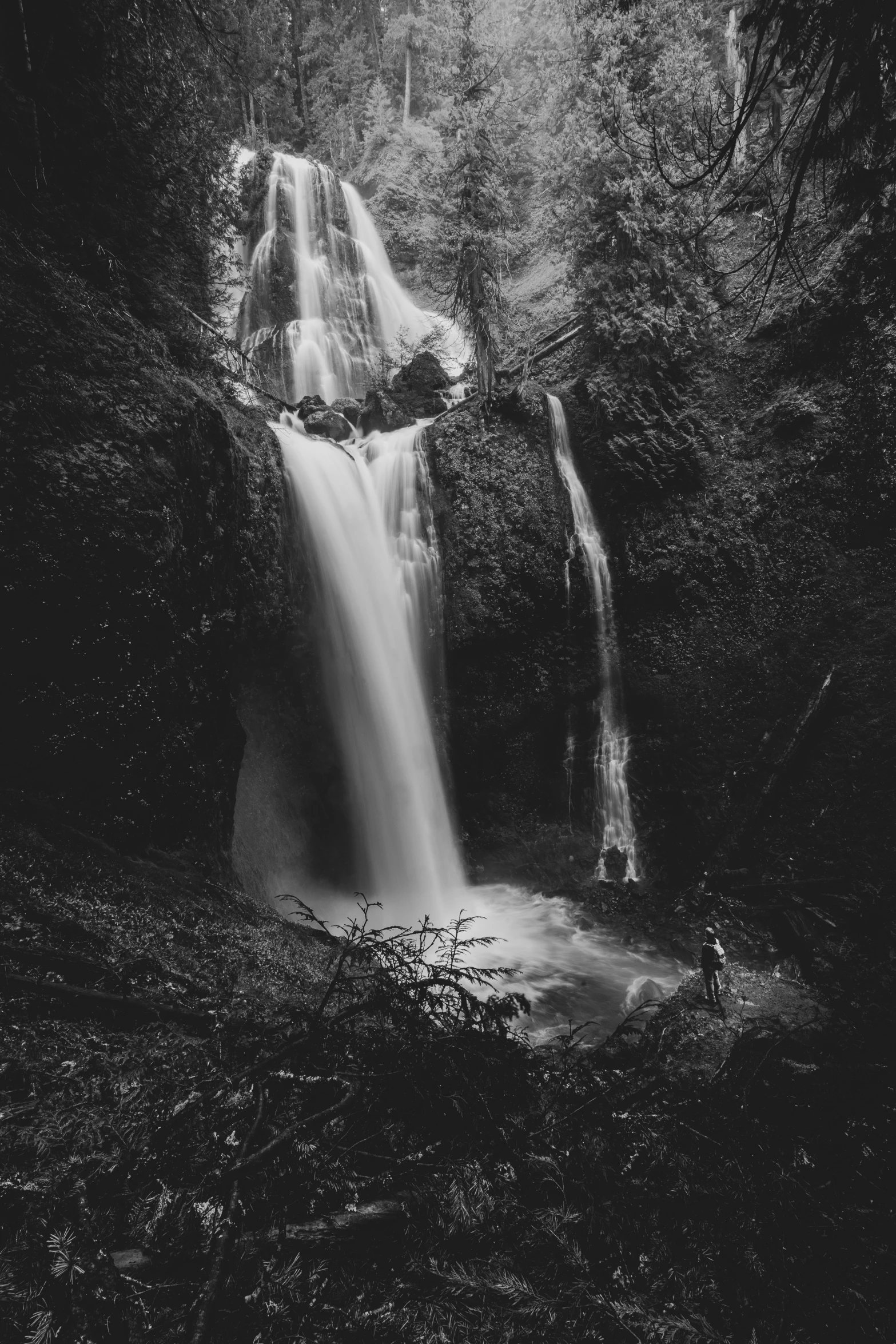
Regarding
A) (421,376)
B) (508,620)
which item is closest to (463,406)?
(421,376)

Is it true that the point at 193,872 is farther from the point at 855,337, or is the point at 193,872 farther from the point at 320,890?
the point at 855,337

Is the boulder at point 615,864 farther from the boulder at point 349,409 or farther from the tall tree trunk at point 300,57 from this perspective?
the tall tree trunk at point 300,57

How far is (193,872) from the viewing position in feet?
17.9

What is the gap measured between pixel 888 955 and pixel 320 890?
28.0 ft

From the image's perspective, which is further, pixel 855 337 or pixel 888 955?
pixel 855 337

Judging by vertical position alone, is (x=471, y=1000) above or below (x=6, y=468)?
below

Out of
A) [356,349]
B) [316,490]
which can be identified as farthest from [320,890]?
[356,349]

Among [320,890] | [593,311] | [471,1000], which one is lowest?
[320,890]

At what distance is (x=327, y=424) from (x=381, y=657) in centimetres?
546

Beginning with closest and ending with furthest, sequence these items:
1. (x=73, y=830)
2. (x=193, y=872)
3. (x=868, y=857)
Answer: (x=868, y=857) < (x=73, y=830) < (x=193, y=872)

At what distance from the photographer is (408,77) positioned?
27266mm

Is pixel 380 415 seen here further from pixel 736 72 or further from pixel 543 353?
pixel 736 72

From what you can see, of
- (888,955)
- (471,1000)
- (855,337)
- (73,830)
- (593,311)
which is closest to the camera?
(471,1000)

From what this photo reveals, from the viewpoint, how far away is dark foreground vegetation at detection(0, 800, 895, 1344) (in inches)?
48.7
